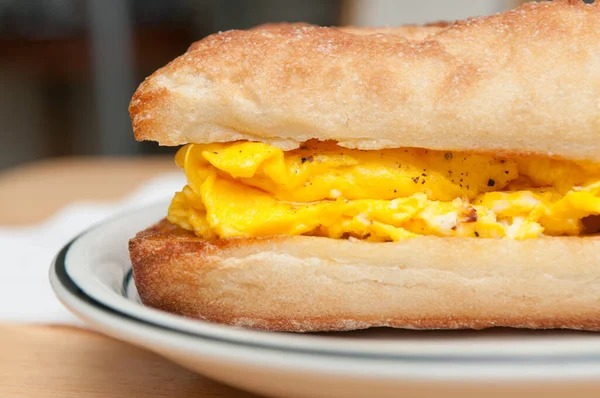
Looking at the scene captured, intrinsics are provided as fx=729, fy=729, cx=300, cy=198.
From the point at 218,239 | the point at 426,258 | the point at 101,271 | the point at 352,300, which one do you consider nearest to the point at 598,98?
the point at 426,258

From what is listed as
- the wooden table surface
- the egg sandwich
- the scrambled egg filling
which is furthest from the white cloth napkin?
the scrambled egg filling

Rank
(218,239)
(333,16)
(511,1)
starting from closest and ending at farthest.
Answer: (218,239), (511,1), (333,16)

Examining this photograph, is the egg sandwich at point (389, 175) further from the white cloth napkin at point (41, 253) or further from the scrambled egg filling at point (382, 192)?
the white cloth napkin at point (41, 253)

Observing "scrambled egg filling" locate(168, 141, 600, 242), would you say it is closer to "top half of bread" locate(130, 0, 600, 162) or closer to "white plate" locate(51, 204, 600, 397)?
"top half of bread" locate(130, 0, 600, 162)

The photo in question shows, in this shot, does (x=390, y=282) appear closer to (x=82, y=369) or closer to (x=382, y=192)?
(x=382, y=192)

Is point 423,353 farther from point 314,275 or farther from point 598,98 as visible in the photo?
point 598,98

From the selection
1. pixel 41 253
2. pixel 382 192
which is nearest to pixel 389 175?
pixel 382 192
